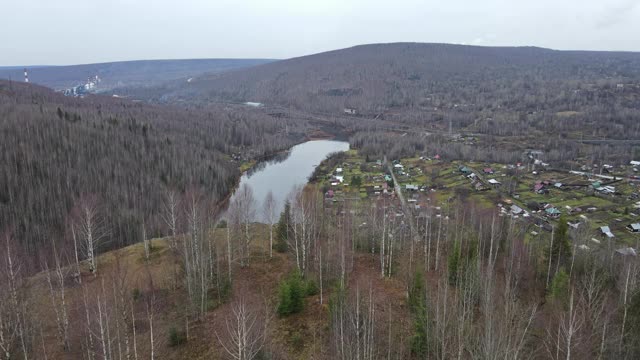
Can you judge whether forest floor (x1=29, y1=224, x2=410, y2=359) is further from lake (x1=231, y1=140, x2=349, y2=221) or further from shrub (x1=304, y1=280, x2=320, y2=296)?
lake (x1=231, y1=140, x2=349, y2=221)

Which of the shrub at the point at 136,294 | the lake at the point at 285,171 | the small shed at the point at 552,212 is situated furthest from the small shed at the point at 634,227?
the shrub at the point at 136,294

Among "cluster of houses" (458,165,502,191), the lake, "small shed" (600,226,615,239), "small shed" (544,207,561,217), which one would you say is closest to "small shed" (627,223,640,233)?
"small shed" (600,226,615,239)

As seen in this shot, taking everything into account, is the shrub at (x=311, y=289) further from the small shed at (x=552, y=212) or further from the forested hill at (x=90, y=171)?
the small shed at (x=552, y=212)

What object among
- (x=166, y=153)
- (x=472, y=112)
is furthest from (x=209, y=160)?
(x=472, y=112)

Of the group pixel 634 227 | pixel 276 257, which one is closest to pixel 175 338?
pixel 276 257

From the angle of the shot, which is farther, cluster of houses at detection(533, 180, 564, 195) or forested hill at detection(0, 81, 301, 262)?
cluster of houses at detection(533, 180, 564, 195)

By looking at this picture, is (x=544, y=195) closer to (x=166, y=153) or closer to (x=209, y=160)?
(x=209, y=160)

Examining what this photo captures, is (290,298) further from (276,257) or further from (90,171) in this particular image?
(90,171)
